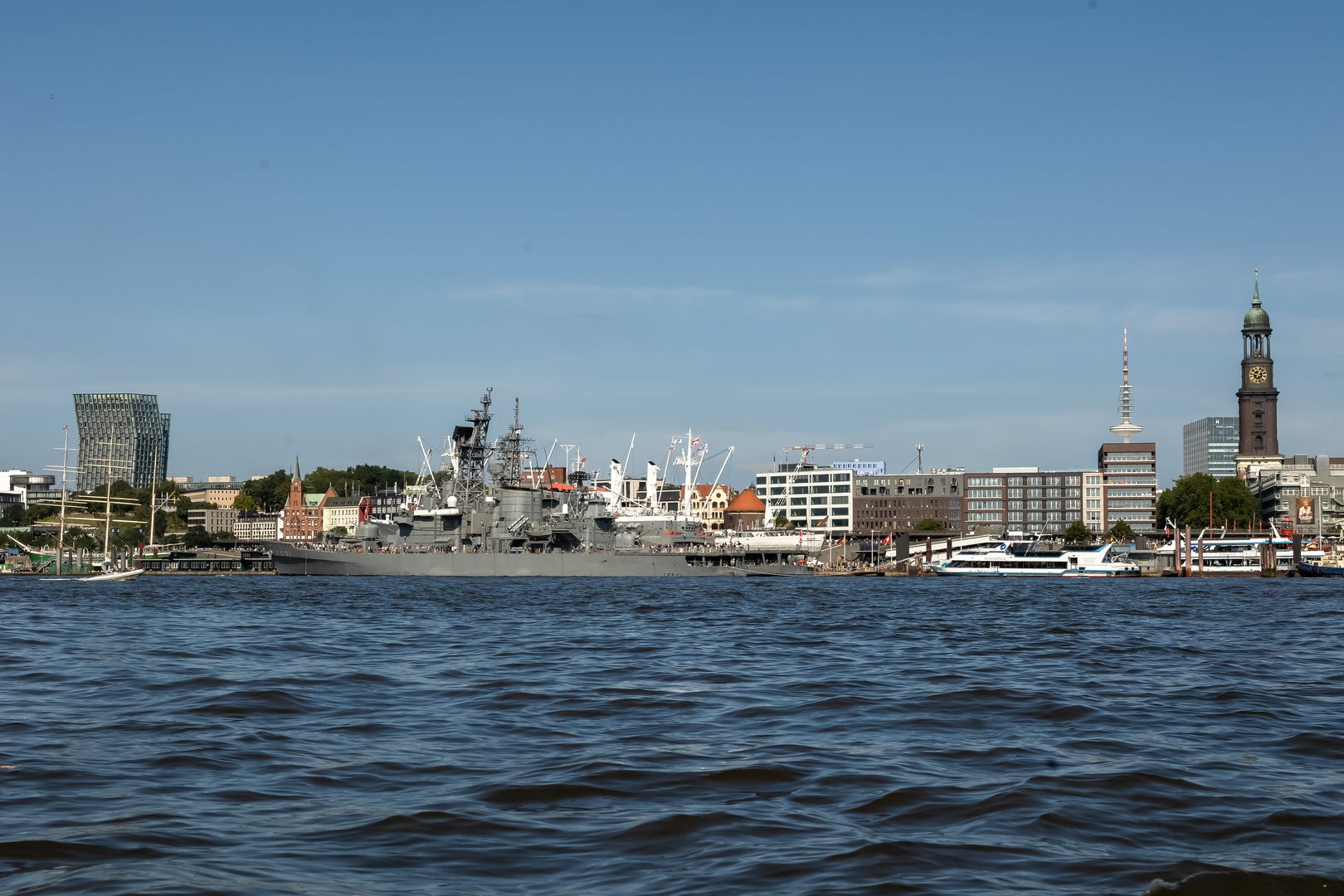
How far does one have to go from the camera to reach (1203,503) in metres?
166

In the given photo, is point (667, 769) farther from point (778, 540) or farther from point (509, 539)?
point (778, 540)

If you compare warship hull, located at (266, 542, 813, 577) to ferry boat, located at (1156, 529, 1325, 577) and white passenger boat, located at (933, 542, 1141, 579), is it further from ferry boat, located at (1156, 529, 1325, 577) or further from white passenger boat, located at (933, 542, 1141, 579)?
ferry boat, located at (1156, 529, 1325, 577)

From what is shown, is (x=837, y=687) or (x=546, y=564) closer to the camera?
(x=837, y=687)

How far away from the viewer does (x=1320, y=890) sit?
27.0 ft

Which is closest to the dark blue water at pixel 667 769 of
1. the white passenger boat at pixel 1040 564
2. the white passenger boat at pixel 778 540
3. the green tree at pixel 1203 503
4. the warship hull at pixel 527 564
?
the warship hull at pixel 527 564

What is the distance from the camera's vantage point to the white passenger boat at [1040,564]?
5013 inches

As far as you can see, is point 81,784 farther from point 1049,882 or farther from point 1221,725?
point 1221,725

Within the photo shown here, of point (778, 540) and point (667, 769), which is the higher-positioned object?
point (667, 769)

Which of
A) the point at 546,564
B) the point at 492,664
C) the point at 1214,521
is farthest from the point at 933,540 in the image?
the point at 492,664

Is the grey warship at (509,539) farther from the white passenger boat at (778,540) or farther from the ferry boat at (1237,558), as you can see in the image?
the ferry boat at (1237,558)

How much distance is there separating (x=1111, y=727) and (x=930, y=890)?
348 inches

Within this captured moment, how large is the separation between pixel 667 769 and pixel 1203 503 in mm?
169900

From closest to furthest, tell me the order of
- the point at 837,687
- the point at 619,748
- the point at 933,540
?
the point at 619,748
the point at 837,687
the point at 933,540

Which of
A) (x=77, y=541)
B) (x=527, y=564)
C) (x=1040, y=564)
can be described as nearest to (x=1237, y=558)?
(x=1040, y=564)
